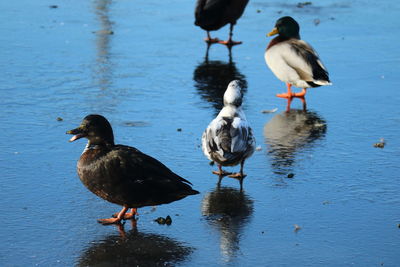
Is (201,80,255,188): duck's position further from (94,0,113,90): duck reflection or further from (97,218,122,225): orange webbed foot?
(94,0,113,90): duck reflection

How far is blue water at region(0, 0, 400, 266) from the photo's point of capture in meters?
5.57

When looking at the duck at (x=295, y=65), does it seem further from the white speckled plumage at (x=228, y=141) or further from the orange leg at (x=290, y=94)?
the white speckled plumage at (x=228, y=141)

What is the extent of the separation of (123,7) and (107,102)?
6035mm

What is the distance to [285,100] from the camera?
9.76 meters

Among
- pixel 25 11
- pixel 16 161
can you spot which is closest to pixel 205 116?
pixel 16 161

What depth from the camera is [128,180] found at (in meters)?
5.89

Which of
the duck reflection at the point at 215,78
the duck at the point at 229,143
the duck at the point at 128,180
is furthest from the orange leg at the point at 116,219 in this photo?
the duck reflection at the point at 215,78

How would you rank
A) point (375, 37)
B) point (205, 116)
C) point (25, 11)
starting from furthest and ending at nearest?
point (25, 11) < point (375, 37) < point (205, 116)

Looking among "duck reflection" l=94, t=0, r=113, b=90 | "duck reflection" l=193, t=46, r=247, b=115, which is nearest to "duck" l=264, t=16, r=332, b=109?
"duck reflection" l=193, t=46, r=247, b=115

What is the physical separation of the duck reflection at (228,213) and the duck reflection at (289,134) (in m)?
0.71

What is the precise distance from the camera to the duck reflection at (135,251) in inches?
207

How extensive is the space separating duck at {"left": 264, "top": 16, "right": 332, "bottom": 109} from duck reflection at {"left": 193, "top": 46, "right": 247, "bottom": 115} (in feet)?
1.56

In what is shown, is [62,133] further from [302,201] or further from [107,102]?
[302,201]

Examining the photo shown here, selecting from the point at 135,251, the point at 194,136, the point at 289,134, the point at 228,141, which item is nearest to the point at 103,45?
the point at 194,136
